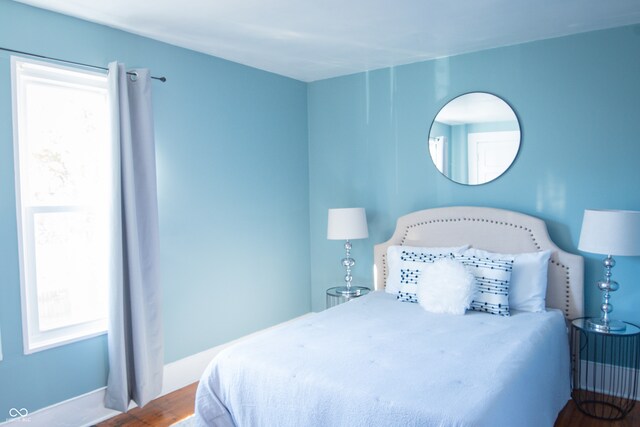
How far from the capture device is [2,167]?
8.25 feet

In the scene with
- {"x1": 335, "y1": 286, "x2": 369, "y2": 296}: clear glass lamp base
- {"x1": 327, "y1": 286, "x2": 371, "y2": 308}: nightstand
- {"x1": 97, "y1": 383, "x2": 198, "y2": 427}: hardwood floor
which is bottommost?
{"x1": 97, "y1": 383, "x2": 198, "y2": 427}: hardwood floor

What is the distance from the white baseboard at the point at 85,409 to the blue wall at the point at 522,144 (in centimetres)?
164

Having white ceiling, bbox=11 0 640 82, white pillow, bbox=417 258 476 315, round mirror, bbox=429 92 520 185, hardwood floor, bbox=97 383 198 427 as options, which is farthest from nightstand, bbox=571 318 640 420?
hardwood floor, bbox=97 383 198 427

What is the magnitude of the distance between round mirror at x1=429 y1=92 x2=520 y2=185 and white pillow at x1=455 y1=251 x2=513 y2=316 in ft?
2.65

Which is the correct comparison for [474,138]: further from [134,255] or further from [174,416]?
[174,416]

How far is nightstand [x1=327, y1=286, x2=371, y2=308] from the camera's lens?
3.98 m

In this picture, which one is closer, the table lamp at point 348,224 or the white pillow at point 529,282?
the white pillow at point 529,282

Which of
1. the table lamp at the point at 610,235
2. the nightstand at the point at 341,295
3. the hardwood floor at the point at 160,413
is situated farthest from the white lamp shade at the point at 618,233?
the hardwood floor at the point at 160,413

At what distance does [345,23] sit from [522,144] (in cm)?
160

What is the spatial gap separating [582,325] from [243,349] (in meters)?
2.13

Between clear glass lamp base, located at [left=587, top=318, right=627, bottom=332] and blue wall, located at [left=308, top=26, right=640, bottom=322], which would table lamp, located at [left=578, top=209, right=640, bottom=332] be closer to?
clear glass lamp base, located at [left=587, top=318, right=627, bottom=332]

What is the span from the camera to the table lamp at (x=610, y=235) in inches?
110

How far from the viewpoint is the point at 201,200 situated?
359cm

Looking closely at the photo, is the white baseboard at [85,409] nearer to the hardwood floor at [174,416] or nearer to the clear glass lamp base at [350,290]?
the hardwood floor at [174,416]
